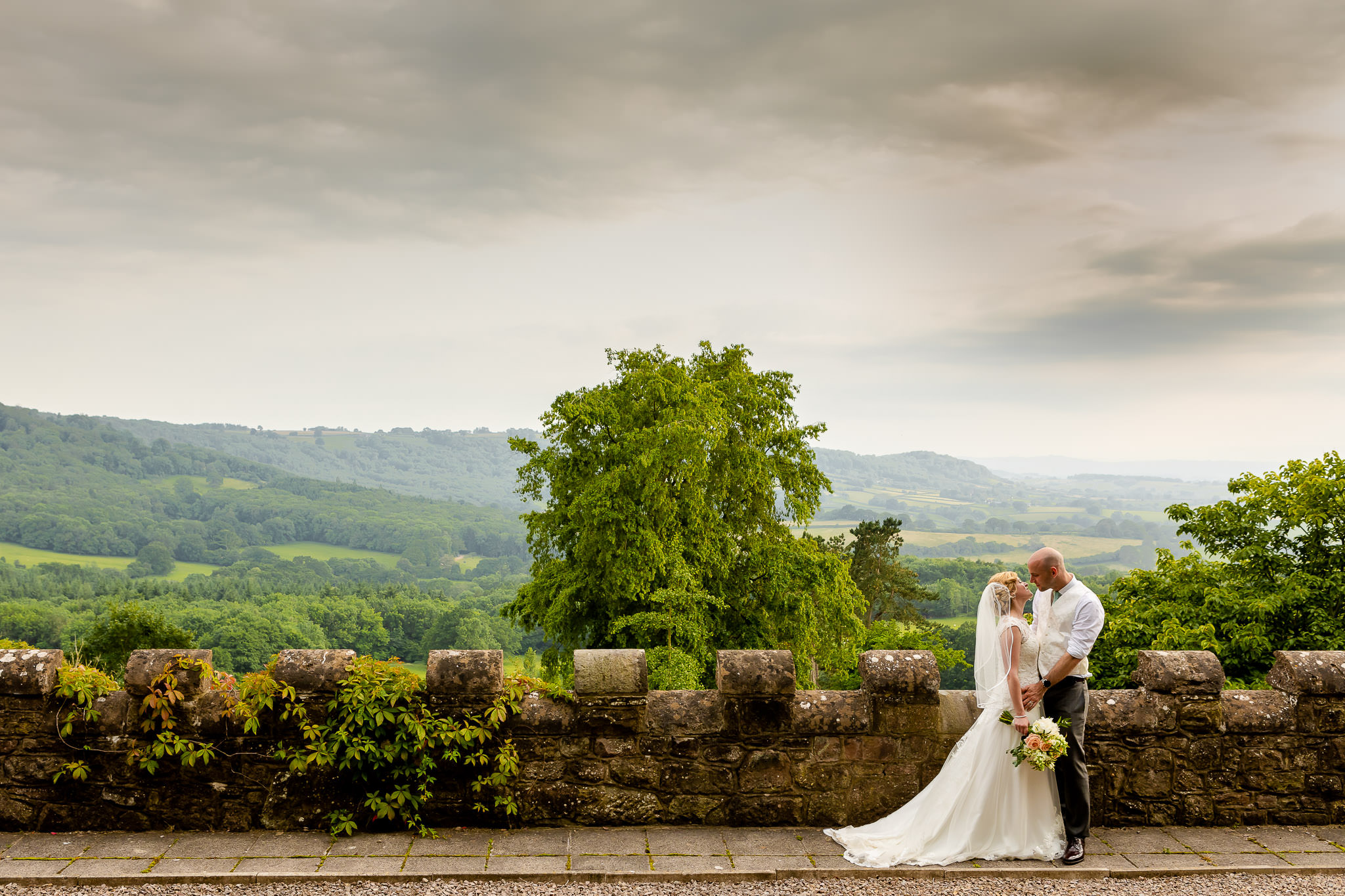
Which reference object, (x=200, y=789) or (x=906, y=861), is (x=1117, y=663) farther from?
(x=200, y=789)

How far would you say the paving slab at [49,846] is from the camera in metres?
4.46

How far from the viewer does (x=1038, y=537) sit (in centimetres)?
15325

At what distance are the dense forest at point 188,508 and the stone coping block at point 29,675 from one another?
118 meters

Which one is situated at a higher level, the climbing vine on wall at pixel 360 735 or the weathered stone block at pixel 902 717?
the weathered stone block at pixel 902 717

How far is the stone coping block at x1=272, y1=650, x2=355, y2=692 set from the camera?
4.86 metres

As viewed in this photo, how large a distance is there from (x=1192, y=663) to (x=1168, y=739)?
19.1 inches

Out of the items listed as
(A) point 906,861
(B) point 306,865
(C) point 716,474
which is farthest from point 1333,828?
(C) point 716,474

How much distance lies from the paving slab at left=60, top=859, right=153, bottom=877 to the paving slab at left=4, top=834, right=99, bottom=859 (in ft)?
0.46

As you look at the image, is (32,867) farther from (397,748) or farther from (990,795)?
(990,795)

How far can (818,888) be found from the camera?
428 cm

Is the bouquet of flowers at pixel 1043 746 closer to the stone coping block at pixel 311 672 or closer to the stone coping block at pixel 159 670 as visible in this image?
the stone coping block at pixel 311 672

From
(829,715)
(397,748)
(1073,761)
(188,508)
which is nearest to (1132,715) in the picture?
(1073,761)

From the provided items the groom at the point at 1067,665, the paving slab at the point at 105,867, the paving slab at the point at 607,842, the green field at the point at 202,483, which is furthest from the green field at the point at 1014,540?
the paving slab at the point at 105,867

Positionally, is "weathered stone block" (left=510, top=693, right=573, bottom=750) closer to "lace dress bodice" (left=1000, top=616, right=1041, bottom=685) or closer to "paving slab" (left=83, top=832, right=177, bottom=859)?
"paving slab" (left=83, top=832, right=177, bottom=859)
